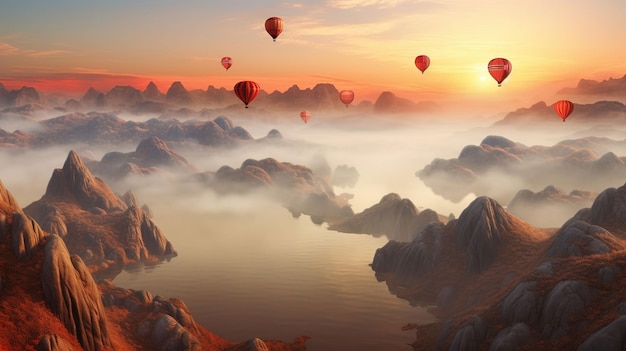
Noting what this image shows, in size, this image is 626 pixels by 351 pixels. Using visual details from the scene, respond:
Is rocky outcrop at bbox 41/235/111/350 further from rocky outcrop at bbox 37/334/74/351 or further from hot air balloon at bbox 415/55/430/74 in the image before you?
hot air balloon at bbox 415/55/430/74

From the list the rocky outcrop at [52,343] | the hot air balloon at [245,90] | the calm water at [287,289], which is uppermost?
the hot air balloon at [245,90]

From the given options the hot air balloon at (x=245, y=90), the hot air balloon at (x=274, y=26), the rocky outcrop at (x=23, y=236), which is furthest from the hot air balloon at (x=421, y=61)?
the rocky outcrop at (x=23, y=236)

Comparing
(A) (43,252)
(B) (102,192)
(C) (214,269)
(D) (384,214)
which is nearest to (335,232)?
(D) (384,214)

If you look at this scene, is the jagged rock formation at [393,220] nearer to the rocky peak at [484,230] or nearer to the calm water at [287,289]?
the calm water at [287,289]

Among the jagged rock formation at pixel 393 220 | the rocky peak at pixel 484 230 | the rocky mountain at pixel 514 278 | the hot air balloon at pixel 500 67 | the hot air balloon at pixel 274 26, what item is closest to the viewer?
the rocky mountain at pixel 514 278

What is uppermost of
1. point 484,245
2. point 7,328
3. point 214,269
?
point 484,245

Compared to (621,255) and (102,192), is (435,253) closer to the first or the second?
(621,255)

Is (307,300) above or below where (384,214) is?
below

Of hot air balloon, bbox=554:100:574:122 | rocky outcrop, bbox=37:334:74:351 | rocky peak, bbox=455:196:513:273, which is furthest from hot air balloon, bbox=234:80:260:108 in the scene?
rocky outcrop, bbox=37:334:74:351

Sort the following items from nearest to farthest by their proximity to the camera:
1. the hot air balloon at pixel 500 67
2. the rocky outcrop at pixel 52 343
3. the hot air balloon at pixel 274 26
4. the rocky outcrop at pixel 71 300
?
the rocky outcrop at pixel 52 343 < the rocky outcrop at pixel 71 300 < the hot air balloon at pixel 500 67 < the hot air balloon at pixel 274 26
